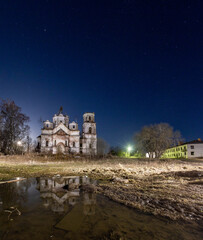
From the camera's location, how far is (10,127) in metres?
32.9

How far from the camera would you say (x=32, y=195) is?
4.86 m

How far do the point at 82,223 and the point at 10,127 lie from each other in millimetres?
35997

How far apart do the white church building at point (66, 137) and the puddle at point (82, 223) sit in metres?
42.0

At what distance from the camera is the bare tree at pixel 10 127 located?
32.4 metres

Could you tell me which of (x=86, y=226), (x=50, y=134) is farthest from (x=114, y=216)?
(x=50, y=134)

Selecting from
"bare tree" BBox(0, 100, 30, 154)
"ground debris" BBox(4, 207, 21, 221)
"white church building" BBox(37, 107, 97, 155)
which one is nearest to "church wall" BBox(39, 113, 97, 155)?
"white church building" BBox(37, 107, 97, 155)

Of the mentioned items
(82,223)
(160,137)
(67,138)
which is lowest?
(82,223)

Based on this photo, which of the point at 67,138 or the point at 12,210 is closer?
the point at 12,210

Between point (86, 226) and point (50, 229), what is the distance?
670 mm

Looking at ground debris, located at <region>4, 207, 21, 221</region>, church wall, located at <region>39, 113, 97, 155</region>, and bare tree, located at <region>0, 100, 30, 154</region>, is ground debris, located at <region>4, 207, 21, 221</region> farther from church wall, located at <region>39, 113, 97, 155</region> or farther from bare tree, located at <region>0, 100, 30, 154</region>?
church wall, located at <region>39, 113, 97, 155</region>

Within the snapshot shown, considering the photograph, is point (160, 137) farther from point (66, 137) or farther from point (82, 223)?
point (82, 223)

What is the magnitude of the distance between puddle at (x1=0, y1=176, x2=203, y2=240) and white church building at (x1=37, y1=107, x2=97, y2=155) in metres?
42.0

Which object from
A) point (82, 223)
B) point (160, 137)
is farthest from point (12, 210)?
point (160, 137)

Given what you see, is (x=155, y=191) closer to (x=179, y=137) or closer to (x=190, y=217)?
(x=190, y=217)
